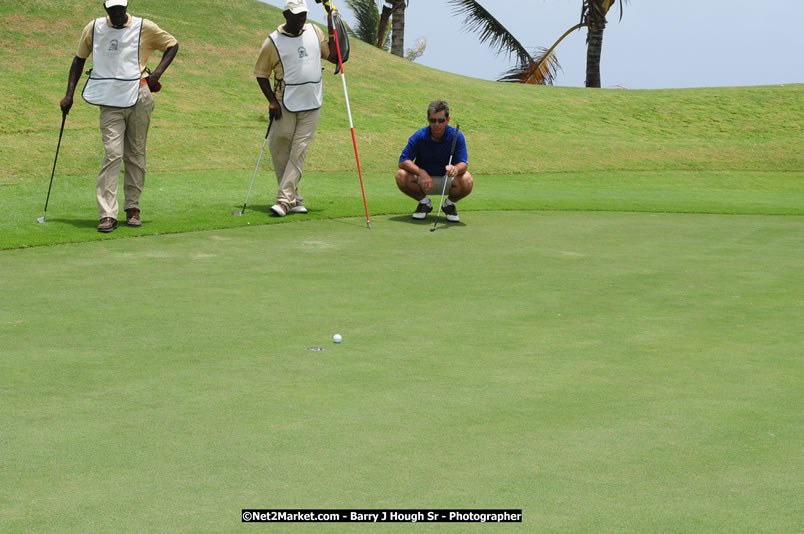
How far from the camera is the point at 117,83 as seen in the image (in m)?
10.1

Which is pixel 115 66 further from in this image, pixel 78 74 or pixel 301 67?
pixel 301 67

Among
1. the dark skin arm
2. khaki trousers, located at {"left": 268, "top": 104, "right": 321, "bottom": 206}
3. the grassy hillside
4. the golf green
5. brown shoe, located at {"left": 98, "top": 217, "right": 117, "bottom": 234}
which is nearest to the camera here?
the golf green

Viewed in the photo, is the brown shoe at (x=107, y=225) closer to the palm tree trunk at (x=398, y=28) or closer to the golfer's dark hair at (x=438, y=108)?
the golfer's dark hair at (x=438, y=108)

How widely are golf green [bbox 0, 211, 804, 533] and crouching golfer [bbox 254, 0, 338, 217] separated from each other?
3106 millimetres

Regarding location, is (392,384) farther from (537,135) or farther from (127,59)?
(537,135)

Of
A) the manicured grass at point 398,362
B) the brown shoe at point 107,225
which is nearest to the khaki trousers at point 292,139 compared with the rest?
the manicured grass at point 398,362

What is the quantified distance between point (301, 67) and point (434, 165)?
179 centimetres

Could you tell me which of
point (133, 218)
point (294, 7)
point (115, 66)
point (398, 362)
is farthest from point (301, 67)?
point (398, 362)

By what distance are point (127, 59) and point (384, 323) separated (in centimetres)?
529

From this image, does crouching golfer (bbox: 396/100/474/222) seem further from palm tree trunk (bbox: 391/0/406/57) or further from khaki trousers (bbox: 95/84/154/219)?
palm tree trunk (bbox: 391/0/406/57)

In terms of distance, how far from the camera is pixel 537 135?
2352 cm

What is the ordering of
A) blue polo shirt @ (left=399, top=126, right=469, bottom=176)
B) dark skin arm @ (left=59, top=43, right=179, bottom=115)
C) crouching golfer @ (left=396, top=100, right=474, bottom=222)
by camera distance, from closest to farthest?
dark skin arm @ (left=59, top=43, right=179, bottom=115) → crouching golfer @ (left=396, top=100, right=474, bottom=222) → blue polo shirt @ (left=399, top=126, right=469, bottom=176)

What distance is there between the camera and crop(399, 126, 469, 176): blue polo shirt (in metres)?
11.3

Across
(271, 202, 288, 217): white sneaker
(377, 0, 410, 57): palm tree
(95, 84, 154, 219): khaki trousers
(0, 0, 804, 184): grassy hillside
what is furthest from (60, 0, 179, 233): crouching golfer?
(377, 0, 410, 57): palm tree
